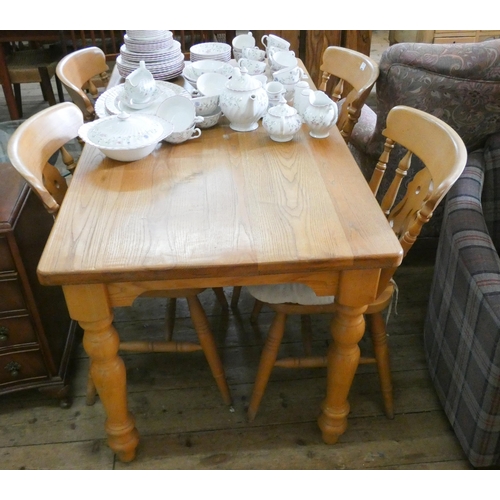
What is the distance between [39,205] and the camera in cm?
159

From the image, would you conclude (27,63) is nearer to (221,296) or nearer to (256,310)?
(221,296)

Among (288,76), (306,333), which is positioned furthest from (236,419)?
(288,76)

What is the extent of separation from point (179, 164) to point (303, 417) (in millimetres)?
857

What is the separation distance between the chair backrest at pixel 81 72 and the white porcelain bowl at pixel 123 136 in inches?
19.2

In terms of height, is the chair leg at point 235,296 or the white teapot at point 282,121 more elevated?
the white teapot at point 282,121

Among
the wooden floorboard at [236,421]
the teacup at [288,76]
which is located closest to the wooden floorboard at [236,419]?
the wooden floorboard at [236,421]

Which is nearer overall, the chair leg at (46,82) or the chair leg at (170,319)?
the chair leg at (170,319)

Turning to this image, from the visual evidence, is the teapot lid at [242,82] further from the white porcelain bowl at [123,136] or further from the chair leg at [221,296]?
the chair leg at [221,296]


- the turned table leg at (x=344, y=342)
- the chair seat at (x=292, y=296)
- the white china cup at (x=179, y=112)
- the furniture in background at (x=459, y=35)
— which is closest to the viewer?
the turned table leg at (x=344, y=342)

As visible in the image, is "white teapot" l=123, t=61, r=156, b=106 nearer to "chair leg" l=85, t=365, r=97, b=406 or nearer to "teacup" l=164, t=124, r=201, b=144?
"teacup" l=164, t=124, r=201, b=144

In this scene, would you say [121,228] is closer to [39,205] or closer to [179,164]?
[179,164]

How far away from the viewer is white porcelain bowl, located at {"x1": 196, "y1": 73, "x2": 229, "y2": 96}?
1622mm

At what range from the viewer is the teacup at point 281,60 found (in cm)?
179

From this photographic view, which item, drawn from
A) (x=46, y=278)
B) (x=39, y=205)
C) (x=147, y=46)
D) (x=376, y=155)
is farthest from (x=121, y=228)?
(x=376, y=155)
